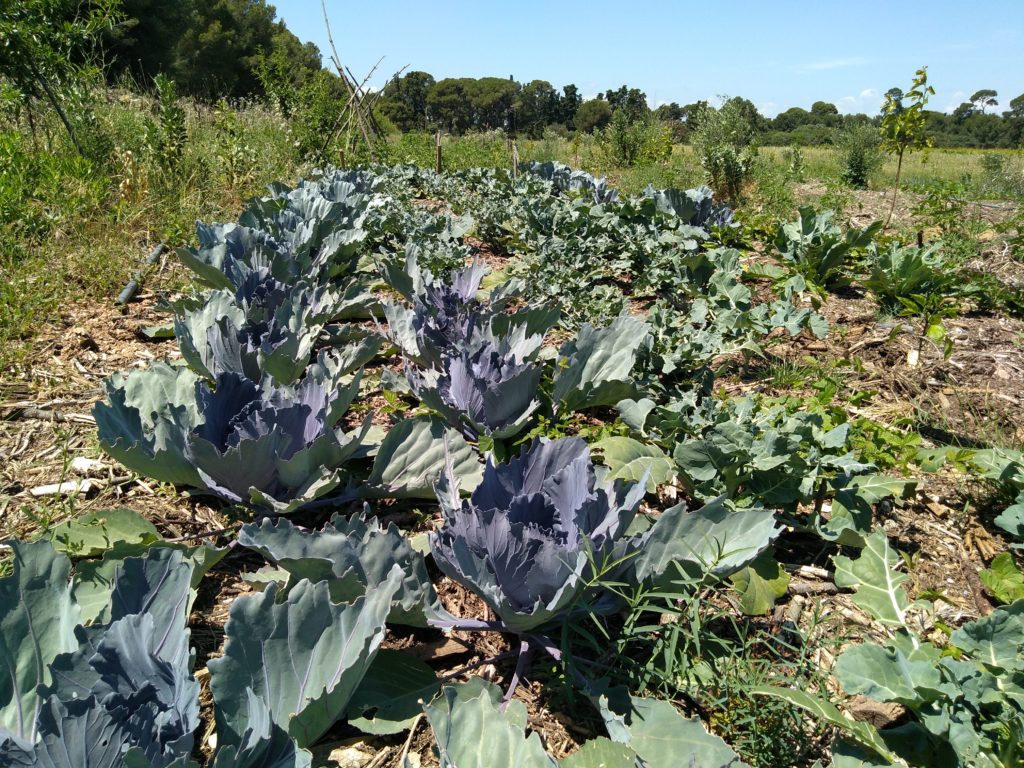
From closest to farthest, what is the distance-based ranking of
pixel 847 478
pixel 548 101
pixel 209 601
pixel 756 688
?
pixel 756 688
pixel 209 601
pixel 847 478
pixel 548 101

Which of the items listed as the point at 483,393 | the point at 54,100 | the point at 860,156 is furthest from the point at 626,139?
the point at 483,393

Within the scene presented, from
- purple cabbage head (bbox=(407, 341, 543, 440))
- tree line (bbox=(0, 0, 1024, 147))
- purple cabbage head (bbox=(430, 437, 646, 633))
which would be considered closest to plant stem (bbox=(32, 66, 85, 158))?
tree line (bbox=(0, 0, 1024, 147))

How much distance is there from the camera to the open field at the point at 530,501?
135 cm

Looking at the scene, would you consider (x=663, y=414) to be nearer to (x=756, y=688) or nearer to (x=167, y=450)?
(x=756, y=688)

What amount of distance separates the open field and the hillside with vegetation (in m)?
0.01

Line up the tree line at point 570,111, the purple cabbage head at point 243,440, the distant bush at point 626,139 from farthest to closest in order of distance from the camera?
the tree line at point 570,111 < the distant bush at point 626,139 < the purple cabbage head at point 243,440

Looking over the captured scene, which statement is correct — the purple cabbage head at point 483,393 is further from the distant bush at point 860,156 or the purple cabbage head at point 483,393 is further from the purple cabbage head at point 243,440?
the distant bush at point 860,156

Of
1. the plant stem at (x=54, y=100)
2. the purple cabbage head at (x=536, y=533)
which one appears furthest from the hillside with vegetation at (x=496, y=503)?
the plant stem at (x=54, y=100)

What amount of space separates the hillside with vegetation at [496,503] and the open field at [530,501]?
0.01 m

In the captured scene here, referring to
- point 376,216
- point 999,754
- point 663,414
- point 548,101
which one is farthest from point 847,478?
point 548,101

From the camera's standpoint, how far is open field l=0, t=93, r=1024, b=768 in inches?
53.1

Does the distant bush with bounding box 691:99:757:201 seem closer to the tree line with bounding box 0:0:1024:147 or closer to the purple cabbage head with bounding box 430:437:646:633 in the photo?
the tree line with bounding box 0:0:1024:147

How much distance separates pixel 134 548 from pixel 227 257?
2.25 m

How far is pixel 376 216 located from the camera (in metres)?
5.52
